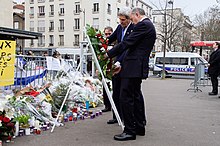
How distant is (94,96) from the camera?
282 inches

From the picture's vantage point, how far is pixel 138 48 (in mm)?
4094

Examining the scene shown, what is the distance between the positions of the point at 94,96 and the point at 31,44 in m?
48.2

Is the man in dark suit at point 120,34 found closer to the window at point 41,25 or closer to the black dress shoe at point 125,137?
the black dress shoe at point 125,137

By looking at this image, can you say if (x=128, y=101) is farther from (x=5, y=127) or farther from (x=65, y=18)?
(x=65, y=18)

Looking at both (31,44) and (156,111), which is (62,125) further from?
(31,44)

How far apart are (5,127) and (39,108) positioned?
3.87 ft

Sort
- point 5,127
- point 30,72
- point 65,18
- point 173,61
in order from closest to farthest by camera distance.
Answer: point 5,127
point 30,72
point 173,61
point 65,18

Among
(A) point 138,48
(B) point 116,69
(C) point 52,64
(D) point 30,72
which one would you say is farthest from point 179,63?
(A) point 138,48

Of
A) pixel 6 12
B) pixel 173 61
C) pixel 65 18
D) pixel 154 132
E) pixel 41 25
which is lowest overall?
pixel 154 132

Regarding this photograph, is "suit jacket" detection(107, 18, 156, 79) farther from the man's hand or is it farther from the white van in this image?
the white van

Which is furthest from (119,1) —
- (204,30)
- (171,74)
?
(171,74)

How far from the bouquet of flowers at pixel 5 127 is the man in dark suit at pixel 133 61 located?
160 cm

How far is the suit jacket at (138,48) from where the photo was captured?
4000mm

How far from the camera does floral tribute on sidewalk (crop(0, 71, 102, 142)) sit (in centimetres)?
414
